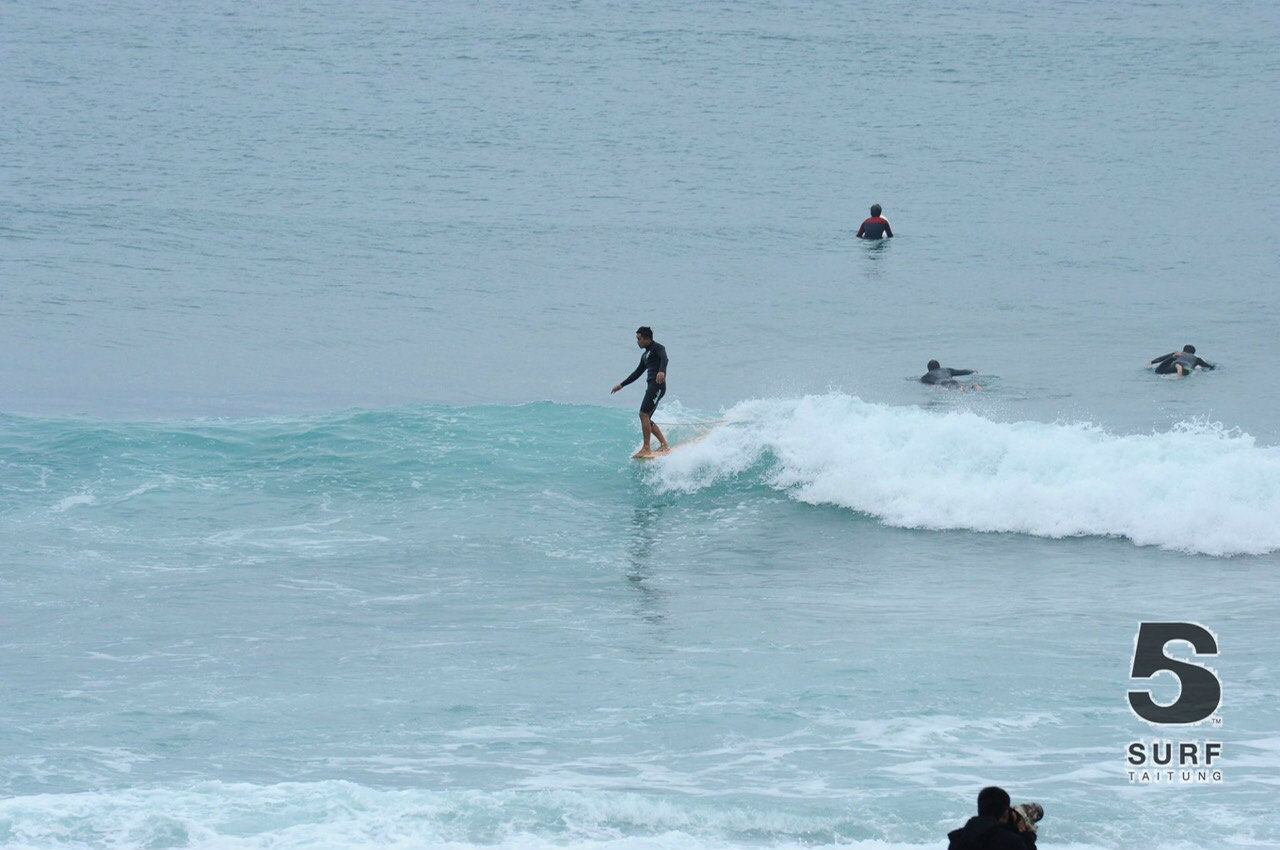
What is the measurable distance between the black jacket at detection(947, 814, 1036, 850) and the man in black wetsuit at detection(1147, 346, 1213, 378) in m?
17.3

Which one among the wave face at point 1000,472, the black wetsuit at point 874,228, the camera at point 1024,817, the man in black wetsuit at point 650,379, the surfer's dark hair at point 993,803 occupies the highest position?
the black wetsuit at point 874,228

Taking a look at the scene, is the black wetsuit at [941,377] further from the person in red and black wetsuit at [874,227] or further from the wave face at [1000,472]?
the person in red and black wetsuit at [874,227]

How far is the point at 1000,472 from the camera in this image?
15.4 m

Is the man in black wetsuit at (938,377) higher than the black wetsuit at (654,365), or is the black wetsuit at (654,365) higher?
the man in black wetsuit at (938,377)

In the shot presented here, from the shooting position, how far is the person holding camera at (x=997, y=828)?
507 cm

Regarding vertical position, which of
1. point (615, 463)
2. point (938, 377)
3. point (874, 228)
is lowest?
point (615, 463)

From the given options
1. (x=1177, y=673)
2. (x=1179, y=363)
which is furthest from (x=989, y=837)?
(x=1179, y=363)

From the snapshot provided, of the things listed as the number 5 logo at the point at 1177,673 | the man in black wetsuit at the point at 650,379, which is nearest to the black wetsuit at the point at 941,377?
the man in black wetsuit at the point at 650,379

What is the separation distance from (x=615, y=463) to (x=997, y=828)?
11.9m

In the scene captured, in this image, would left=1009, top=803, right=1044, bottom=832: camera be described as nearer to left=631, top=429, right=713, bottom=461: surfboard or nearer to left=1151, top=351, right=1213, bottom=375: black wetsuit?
left=631, top=429, right=713, bottom=461: surfboard

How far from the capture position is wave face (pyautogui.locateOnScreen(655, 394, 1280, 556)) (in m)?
14.0

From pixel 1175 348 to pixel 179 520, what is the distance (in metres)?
16.1

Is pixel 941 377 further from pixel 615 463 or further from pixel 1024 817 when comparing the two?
pixel 1024 817

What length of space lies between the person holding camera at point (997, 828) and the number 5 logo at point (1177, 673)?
388cm
